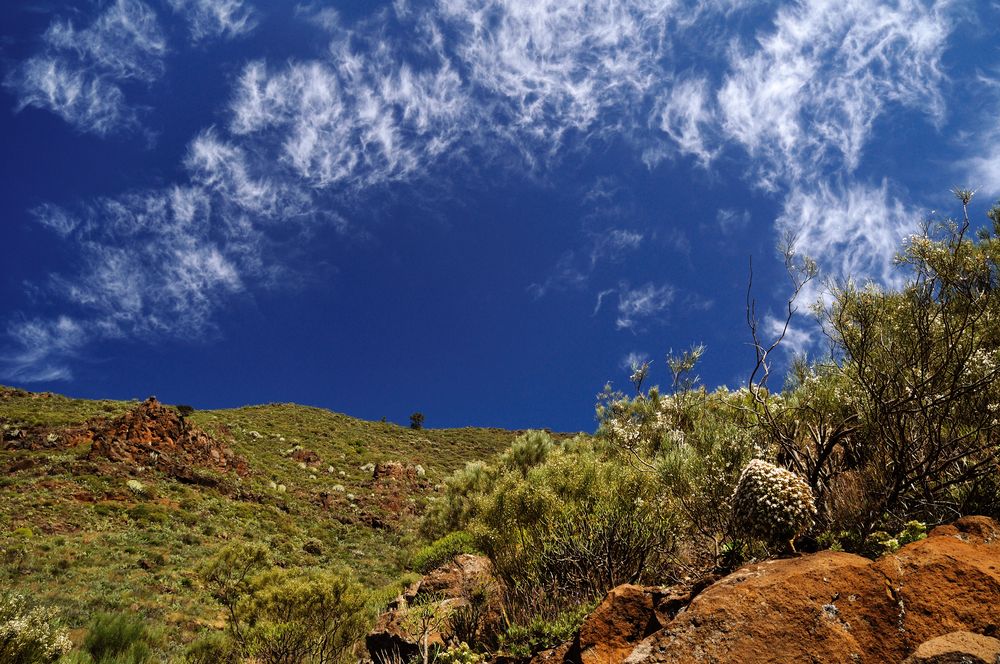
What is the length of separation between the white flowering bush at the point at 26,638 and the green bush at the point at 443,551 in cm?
1031

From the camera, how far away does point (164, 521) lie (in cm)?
2662

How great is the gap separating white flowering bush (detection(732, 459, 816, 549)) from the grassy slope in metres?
17.9

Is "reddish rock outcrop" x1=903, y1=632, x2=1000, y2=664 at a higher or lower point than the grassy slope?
lower

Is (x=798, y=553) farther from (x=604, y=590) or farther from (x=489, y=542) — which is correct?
(x=489, y=542)

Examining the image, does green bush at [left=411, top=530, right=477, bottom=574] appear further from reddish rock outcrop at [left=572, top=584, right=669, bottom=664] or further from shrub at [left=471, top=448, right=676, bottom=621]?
reddish rock outcrop at [left=572, top=584, right=669, bottom=664]

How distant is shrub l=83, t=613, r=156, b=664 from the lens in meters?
12.7

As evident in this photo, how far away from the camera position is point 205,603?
1888cm

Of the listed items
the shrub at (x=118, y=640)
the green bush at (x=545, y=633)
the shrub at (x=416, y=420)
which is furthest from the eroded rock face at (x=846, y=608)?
the shrub at (x=416, y=420)

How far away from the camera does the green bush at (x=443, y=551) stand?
17.3 metres

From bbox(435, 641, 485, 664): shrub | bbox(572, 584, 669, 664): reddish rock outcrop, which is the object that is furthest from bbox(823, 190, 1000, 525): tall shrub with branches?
bbox(435, 641, 485, 664): shrub

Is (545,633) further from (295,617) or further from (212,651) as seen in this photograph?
(212,651)

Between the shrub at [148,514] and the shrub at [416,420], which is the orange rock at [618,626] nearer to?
the shrub at [148,514]

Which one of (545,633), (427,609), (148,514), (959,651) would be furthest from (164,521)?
(959,651)

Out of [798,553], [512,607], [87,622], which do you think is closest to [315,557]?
[87,622]
